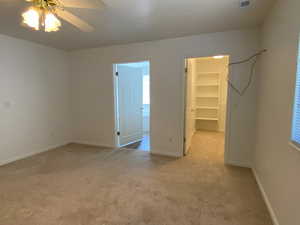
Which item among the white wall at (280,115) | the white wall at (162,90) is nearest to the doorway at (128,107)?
the white wall at (162,90)

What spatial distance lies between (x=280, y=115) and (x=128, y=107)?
11.6 feet

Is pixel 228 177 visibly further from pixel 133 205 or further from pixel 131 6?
pixel 131 6

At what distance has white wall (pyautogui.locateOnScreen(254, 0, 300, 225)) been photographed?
58.1 inches

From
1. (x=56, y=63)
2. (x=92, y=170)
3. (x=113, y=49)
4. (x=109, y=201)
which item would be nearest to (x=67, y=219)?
(x=109, y=201)

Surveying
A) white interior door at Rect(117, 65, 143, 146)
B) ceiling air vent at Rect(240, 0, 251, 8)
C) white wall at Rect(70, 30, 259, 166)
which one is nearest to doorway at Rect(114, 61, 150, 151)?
white interior door at Rect(117, 65, 143, 146)

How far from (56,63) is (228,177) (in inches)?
182

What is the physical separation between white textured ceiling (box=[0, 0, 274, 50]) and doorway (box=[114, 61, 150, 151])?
1.00 metres

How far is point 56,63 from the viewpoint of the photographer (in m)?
4.33

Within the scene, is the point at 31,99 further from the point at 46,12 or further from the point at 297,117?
the point at 297,117

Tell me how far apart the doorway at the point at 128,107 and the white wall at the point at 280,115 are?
2.55 m

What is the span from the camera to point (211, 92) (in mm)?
6145

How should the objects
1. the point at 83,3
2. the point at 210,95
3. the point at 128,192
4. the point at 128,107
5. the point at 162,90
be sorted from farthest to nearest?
1. the point at 210,95
2. the point at 128,107
3. the point at 162,90
4. the point at 128,192
5. the point at 83,3

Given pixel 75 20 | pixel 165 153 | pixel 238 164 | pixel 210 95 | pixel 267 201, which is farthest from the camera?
pixel 210 95

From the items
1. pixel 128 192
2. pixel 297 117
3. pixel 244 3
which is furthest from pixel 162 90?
pixel 297 117
